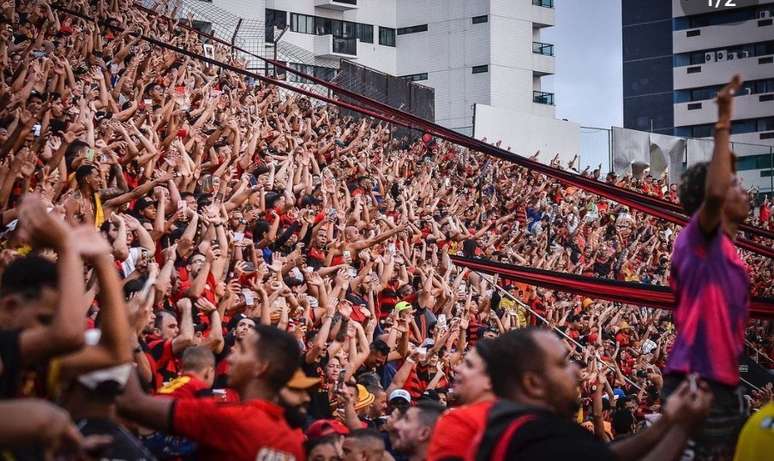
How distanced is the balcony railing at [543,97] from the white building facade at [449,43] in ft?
0.15

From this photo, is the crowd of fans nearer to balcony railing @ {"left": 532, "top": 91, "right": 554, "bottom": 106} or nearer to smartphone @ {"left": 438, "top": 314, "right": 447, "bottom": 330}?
smartphone @ {"left": 438, "top": 314, "right": 447, "bottom": 330}

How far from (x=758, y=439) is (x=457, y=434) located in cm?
116

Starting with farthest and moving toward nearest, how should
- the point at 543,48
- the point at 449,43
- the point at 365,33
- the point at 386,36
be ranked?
1. the point at 543,48
2. the point at 386,36
3. the point at 449,43
4. the point at 365,33

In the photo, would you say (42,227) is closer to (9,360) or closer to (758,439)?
(9,360)

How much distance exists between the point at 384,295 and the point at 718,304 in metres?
9.21

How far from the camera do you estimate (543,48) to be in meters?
55.8

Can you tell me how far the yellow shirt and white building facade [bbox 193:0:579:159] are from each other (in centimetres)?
4578

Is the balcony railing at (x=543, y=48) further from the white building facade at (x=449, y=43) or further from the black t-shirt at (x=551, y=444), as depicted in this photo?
the black t-shirt at (x=551, y=444)

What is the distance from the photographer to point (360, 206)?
15922mm

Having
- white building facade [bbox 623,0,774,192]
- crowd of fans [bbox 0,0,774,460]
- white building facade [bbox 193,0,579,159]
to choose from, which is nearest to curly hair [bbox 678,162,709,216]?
crowd of fans [bbox 0,0,774,460]

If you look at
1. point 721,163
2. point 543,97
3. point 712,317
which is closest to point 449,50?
point 543,97

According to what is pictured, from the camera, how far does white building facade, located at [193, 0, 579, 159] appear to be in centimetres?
5131

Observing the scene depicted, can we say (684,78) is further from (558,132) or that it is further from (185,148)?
(185,148)

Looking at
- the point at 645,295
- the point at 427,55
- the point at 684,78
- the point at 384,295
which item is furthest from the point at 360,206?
the point at 684,78
